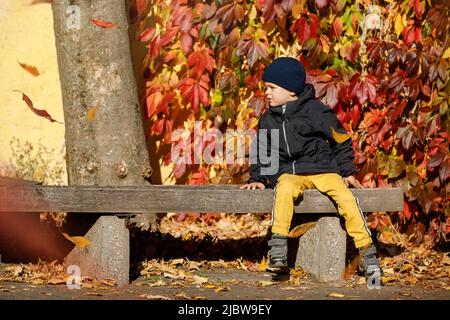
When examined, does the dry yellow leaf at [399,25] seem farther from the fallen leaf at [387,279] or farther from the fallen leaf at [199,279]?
the fallen leaf at [199,279]

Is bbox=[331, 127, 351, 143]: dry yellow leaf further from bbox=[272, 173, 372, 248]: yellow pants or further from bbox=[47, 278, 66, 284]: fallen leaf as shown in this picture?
bbox=[47, 278, 66, 284]: fallen leaf

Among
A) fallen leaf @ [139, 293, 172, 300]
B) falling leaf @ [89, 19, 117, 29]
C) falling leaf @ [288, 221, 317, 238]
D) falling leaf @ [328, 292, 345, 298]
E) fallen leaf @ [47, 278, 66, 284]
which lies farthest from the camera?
falling leaf @ [89, 19, 117, 29]

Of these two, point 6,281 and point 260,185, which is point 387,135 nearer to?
point 260,185

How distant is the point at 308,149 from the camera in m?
5.82

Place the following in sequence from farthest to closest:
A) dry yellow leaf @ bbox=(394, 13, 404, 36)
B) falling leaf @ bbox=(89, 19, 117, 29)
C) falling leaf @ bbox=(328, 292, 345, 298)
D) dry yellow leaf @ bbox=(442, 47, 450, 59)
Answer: dry yellow leaf @ bbox=(394, 13, 404, 36) → dry yellow leaf @ bbox=(442, 47, 450, 59) → falling leaf @ bbox=(89, 19, 117, 29) → falling leaf @ bbox=(328, 292, 345, 298)

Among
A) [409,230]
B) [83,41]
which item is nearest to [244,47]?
[83,41]

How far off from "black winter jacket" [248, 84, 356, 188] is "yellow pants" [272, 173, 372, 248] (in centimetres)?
10

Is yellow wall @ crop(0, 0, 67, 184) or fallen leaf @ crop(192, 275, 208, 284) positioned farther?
yellow wall @ crop(0, 0, 67, 184)

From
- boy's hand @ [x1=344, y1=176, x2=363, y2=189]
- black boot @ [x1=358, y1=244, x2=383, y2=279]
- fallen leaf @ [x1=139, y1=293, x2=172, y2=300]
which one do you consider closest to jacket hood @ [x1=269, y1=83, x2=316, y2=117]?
boy's hand @ [x1=344, y1=176, x2=363, y2=189]

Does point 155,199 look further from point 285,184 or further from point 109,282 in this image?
point 285,184

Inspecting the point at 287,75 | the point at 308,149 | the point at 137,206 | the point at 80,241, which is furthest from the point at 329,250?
the point at 80,241

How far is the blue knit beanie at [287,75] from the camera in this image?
230 inches

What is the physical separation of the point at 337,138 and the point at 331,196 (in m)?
0.39

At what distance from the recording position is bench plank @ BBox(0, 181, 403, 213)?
547 cm
